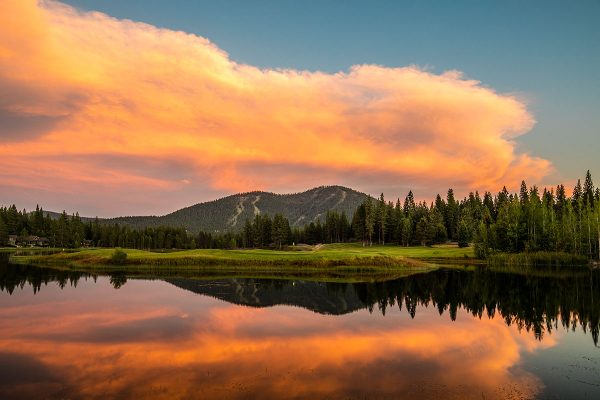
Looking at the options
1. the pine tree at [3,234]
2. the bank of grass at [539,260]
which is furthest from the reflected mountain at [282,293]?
the pine tree at [3,234]

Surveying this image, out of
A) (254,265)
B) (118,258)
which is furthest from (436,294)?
(118,258)

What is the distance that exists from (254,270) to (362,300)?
1428 inches

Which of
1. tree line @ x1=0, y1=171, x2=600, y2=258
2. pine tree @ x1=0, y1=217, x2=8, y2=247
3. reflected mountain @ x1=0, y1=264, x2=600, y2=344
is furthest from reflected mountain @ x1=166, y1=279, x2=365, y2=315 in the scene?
pine tree @ x1=0, y1=217, x2=8, y2=247

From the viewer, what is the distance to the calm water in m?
18.6

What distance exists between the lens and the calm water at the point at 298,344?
18578 millimetres

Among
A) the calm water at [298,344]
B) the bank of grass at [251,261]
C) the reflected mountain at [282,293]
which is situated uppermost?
the bank of grass at [251,261]

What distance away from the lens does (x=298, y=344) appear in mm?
26219

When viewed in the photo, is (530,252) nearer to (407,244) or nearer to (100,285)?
(407,244)

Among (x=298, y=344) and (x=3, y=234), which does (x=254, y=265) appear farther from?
(x=3, y=234)

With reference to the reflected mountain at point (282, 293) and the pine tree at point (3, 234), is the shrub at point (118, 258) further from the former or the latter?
the pine tree at point (3, 234)

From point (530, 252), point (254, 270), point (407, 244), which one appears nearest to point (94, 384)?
point (254, 270)

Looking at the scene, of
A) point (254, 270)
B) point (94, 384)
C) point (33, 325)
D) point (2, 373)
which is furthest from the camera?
point (254, 270)

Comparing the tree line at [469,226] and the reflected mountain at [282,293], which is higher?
the tree line at [469,226]

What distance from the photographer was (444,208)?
167250mm
